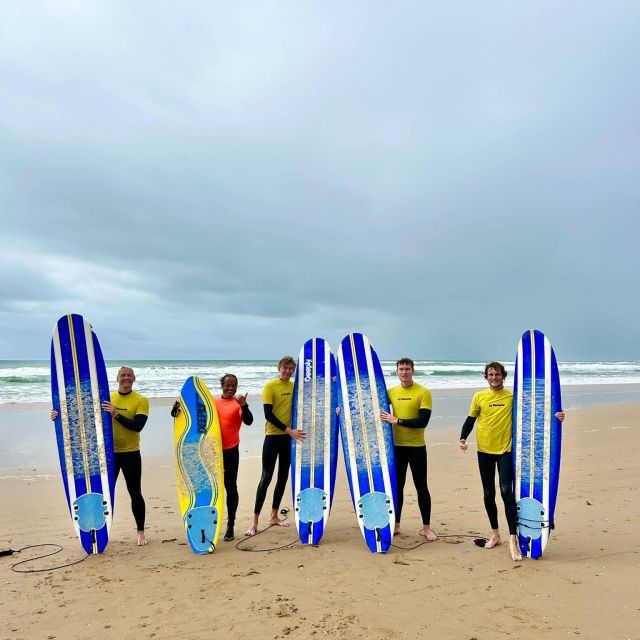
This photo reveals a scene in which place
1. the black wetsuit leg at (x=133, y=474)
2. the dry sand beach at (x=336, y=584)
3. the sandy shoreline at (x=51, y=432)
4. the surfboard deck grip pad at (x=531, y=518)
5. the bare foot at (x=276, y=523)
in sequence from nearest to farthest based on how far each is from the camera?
the dry sand beach at (x=336, y=584), the surfboard deck grip pad at (x=531, y=518), the black wetsuit leg at (x=133, y=474), the bare foot at (x=276, y=523), the sandy shoreline at (x=51, y=432)

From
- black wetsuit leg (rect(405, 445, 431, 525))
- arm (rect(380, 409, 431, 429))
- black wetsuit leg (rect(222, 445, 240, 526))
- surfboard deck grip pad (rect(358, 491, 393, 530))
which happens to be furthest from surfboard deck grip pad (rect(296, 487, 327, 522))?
arm (rect(380, 409, 431, 429))

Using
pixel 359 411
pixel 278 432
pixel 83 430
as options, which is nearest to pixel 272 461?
pixel 278 432

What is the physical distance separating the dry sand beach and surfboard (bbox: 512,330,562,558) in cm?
26

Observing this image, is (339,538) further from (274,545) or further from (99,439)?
(99,439)

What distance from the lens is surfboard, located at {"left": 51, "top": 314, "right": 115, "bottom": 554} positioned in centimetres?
419

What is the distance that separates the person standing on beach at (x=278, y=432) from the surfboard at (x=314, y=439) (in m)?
0.08

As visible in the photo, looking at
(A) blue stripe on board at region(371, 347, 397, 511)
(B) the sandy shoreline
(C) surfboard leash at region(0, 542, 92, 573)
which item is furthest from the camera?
(B) the sandy shoreline

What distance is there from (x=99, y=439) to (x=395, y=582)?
269cm

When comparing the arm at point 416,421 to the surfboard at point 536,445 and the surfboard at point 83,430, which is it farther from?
the surfboard at point 83,430

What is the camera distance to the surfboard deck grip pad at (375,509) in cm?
410

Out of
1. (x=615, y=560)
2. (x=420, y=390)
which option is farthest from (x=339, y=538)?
(x=615, y=560)

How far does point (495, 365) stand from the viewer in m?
3.94

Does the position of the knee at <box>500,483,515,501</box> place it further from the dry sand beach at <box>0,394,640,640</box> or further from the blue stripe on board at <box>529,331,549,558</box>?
the dry sand beach at <box>0,394,640,640</box>

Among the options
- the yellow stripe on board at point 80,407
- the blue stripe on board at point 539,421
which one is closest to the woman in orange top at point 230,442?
the yellow stripe on board at point 80,407
